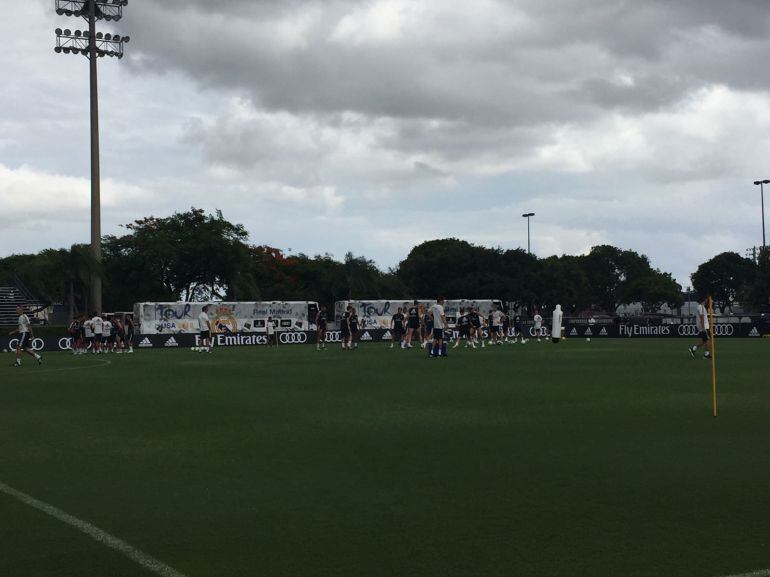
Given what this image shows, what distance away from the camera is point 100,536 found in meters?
6.18

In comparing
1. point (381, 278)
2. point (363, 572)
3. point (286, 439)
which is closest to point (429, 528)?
point (363, 572)

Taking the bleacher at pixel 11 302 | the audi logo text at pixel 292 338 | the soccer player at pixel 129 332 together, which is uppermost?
the bleacher at pixel 11 302

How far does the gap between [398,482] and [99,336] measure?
119ft

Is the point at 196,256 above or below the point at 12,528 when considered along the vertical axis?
above

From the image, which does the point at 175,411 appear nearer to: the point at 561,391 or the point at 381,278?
the point at 561,391

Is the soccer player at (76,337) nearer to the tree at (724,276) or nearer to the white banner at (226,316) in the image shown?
the white banner at (226,316)

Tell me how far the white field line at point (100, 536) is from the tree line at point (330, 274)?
48507 mm

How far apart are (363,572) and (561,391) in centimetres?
1158

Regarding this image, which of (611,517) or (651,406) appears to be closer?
(611,517)

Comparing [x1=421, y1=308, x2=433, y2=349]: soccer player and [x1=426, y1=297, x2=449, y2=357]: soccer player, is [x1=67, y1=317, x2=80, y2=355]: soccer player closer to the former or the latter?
[x1=421, y1=308, x2=433, y2=349]: soccer player

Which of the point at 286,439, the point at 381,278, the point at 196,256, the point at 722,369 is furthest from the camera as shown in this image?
the point at 381,278

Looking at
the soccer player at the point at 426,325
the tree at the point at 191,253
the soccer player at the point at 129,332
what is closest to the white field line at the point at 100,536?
the soccer player at the point at 426,325

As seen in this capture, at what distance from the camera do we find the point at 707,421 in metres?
11.7

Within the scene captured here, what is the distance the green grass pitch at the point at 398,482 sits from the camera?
5641 millimetres
